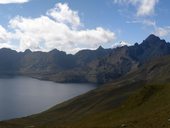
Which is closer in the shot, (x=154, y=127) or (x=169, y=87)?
(x=154, y=127)

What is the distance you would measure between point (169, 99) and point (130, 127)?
28.4 meters

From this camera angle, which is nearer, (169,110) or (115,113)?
(169,110)

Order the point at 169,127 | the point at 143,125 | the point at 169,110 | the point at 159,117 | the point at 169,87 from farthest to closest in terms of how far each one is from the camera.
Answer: the point at 169,87 → the point at 169,110 → the point at 159,117 → the point at 143,125 → the point at 169,127

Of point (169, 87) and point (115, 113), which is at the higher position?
point (169, 87)

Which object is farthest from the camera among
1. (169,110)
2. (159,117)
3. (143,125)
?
(169,110)

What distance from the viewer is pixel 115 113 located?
232ft

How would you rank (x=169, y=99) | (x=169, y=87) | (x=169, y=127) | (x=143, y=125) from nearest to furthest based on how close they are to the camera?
(x=169, y=127), (x=143, y=125), (x=169, y=99), (x=169, y=87)

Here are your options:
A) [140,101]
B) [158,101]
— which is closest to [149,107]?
[158,101]

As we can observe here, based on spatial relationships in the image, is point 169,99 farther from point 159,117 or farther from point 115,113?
point 159,117

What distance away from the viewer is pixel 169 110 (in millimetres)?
47094

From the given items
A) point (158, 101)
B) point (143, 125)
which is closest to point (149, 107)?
point (158, 101)

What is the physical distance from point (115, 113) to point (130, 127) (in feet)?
98.6

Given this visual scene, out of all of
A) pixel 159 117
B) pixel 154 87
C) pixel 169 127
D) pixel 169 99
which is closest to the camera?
pixel 169 127

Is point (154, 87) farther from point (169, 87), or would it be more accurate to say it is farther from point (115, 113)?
point (115, 113)
